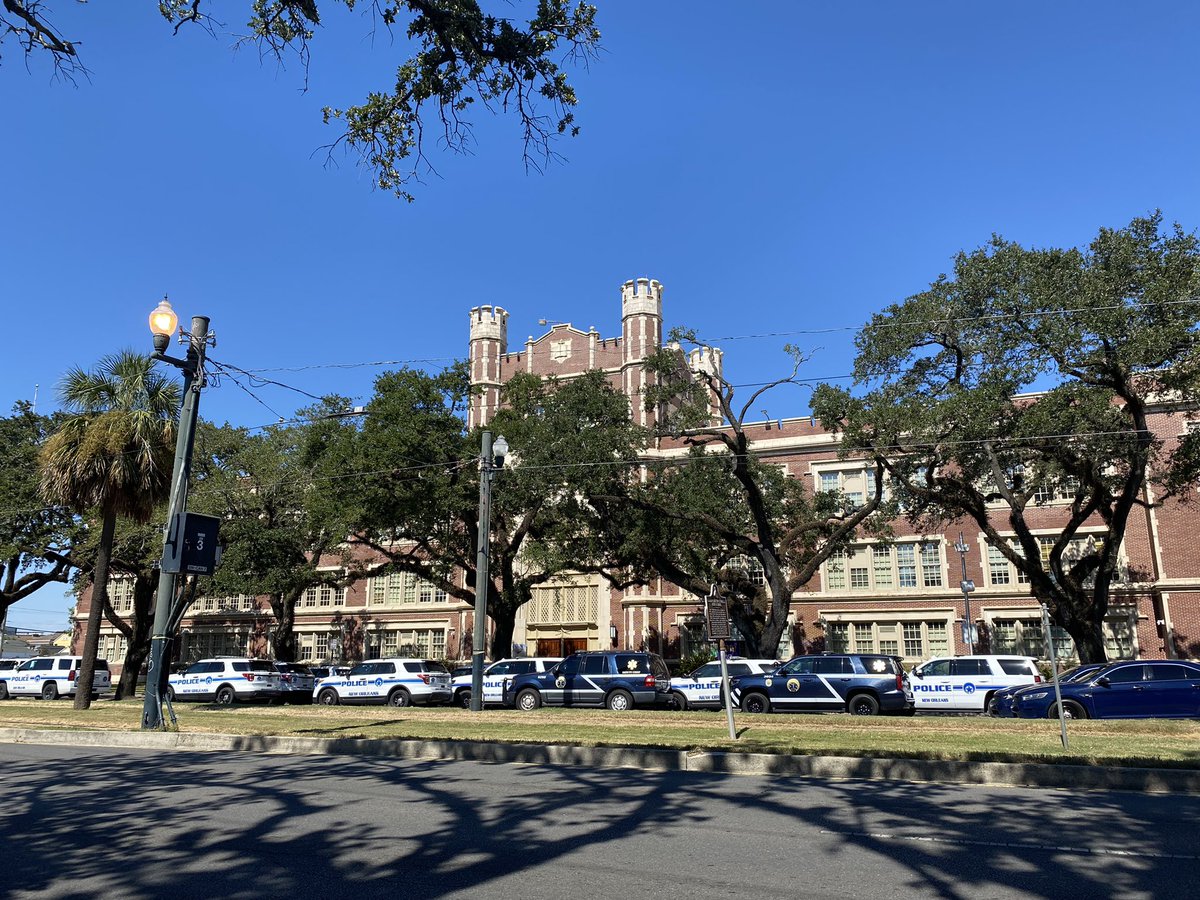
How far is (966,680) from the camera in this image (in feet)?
76.2

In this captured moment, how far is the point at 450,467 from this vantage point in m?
34.6

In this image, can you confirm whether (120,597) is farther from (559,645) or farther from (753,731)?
(753,731)

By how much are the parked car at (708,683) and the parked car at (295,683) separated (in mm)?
14623

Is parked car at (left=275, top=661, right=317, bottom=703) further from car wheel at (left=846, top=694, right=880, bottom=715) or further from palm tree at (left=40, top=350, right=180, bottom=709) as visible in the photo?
car wheel at (left=846, top=694, right=880, bottom=715)

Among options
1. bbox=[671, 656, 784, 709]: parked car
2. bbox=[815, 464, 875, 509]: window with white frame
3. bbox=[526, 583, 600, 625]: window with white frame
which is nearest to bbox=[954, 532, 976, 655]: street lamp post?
bbox=[815, 464, 875, 509]: window with white frame

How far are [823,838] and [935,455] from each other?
21.2 m

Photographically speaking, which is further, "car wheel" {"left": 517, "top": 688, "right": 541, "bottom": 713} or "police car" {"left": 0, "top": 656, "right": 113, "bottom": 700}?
"police car" {"left": 0, "top": 656, "right": 113, "bottom": 700}

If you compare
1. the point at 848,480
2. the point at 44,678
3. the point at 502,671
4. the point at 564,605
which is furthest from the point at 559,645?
the point at 44,678

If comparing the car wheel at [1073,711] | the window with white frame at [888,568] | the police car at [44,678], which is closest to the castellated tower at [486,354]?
the window with white frame at [888,568]

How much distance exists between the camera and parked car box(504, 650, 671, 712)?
931 inches

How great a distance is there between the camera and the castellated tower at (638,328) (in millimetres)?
53062

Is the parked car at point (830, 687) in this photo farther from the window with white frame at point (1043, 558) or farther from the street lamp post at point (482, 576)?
the window with white frame at point (1043, 558)

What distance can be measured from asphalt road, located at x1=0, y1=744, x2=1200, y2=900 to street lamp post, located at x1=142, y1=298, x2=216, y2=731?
16.6 feet

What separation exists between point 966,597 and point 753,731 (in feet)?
89.0
